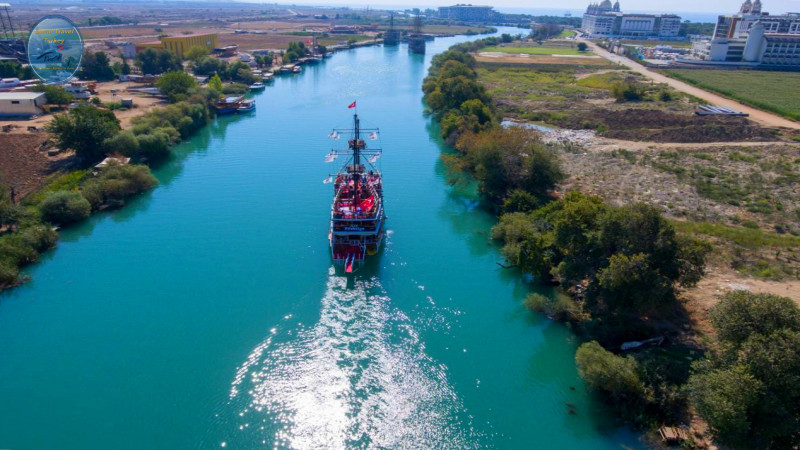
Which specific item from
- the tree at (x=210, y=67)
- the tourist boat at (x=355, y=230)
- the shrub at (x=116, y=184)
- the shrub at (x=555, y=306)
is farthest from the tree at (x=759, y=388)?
the tree at (x=210, y=67)

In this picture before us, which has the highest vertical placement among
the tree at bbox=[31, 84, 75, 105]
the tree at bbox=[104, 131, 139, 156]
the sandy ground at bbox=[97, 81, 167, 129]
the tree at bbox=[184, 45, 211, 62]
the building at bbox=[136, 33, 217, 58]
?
the building at bbox=[136, 33, 217, 58]

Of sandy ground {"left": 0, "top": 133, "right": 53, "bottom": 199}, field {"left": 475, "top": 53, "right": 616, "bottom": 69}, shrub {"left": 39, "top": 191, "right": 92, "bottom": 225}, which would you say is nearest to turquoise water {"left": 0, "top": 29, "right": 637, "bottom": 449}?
shrub {"left": 39, "top": 191, "right": 92, "bottom": 225}

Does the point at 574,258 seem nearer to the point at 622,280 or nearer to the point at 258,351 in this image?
the point at 622,280

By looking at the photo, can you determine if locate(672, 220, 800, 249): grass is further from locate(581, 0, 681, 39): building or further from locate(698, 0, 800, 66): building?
locate(581, 0, 681, 39): building

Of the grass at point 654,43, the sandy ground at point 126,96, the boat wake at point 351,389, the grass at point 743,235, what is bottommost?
the boat wake at point 351,389

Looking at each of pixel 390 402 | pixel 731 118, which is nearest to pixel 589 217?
pixel 390 402

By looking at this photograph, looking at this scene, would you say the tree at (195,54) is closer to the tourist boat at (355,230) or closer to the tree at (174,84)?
the tree at (174,84)
